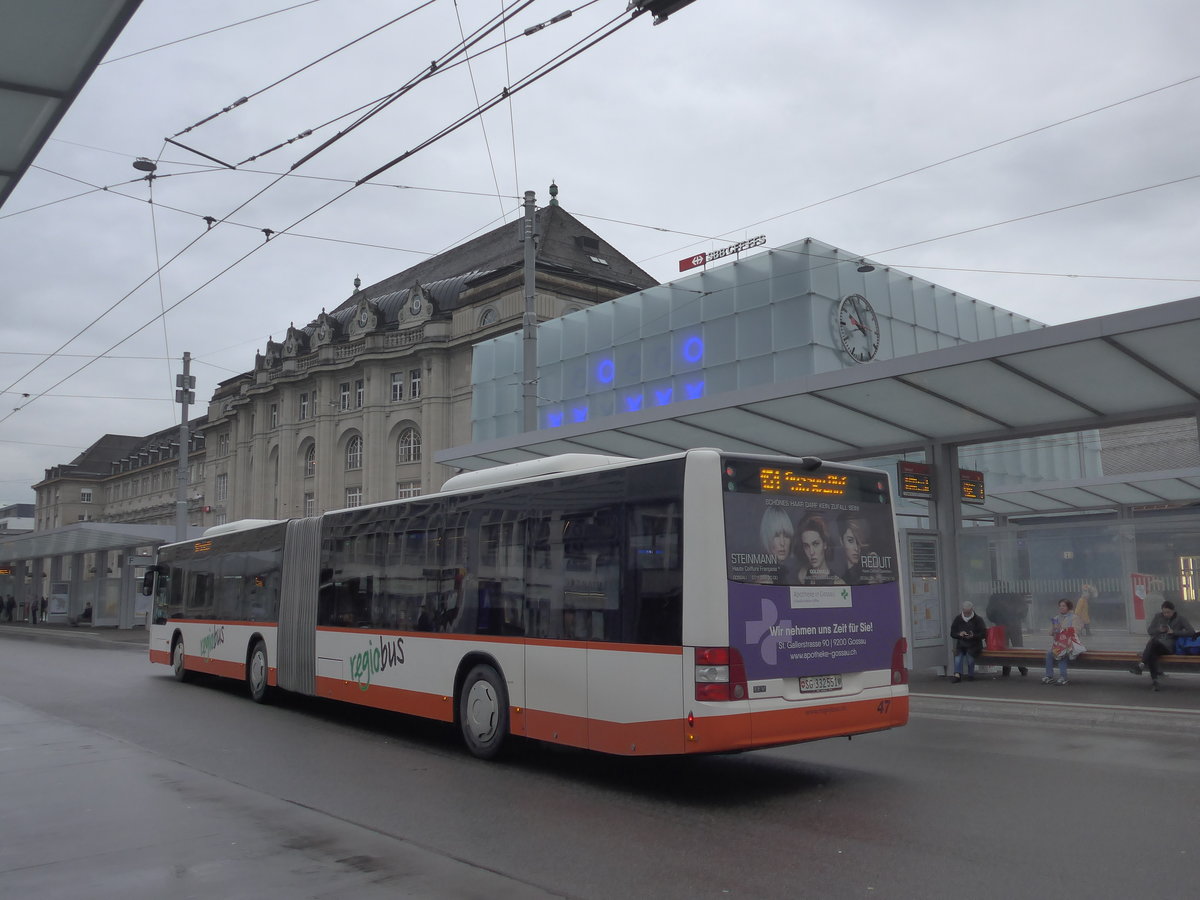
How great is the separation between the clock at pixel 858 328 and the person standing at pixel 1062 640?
15.6 meters

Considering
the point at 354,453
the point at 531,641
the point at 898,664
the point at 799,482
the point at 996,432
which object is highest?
the point at 354,453

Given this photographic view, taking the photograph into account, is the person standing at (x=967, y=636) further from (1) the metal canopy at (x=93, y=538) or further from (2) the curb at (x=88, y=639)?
(1) the metal canopy at (x=93, y=538)

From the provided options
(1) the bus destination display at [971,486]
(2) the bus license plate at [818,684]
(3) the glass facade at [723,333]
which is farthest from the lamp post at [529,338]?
(2) the bus license plate at [818,684]

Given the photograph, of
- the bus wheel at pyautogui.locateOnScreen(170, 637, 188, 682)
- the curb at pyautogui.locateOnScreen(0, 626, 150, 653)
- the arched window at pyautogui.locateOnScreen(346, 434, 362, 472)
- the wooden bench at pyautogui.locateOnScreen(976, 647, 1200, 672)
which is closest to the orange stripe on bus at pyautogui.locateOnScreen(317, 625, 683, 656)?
the bus wheel at pyautogui.locateOnScreen(170, 637, 188, 682)

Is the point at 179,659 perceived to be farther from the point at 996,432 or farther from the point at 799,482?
the point at 996,432

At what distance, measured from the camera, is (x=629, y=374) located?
3575 cm

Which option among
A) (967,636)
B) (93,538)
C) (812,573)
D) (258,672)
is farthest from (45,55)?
(93,538)

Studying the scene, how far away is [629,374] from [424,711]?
2521 cm

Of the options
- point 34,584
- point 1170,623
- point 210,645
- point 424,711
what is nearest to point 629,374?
point 210,645

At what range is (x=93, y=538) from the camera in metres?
45.7

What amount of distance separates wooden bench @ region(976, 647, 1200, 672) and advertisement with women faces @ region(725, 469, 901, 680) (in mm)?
7603

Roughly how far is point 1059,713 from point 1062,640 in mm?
3384

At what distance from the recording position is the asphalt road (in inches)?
233

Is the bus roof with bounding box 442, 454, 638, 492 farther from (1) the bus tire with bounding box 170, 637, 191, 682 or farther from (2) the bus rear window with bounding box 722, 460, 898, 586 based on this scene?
(1) the bus tire with bounding box 170, 637, 191, 682
